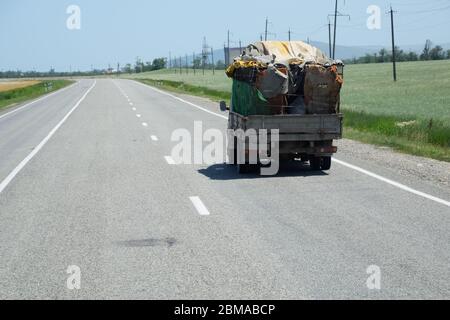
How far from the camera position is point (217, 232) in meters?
8.34

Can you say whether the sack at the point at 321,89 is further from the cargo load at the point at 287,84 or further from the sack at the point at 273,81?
the sack at the point at 273,81

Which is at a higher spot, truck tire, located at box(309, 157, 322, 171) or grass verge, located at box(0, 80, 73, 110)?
grass verge, located at box(0, 80, 73, 110)

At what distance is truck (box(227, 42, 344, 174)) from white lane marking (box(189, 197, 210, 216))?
255 centimetres

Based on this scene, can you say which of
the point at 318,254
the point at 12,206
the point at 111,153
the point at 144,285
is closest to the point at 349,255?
the point at 318,254

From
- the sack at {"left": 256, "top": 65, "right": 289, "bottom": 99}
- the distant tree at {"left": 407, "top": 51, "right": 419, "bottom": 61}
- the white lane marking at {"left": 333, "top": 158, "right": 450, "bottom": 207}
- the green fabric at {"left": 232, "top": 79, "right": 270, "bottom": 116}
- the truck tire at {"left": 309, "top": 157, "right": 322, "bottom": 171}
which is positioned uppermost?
the distant tree at {"left": 407, "top": 51, "right": 419, "bottom": 61}

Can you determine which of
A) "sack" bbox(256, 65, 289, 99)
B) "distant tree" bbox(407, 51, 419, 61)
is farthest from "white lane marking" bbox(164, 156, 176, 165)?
"distant tree" bbox(407, 51, 419, 61)

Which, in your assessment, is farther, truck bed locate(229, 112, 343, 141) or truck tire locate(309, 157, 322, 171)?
truck tire locate(309, 157, 322, 171)

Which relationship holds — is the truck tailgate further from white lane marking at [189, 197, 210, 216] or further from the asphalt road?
white lane marking at [189, 197, 210, 216]

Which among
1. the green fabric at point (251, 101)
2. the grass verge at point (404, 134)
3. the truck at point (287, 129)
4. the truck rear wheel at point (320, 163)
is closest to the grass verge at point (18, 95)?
the grass verge at point (404, 134)

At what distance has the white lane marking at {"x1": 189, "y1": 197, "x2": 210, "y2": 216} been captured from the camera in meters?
9.55

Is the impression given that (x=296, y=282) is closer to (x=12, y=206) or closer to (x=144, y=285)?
(x=144, y=285)

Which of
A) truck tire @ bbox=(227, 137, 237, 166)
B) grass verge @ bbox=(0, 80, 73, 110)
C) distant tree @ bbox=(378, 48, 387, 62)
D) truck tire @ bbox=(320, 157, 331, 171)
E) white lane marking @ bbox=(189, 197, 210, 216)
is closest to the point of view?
white lane marking @ bbox=(189, 197, 210, 216)

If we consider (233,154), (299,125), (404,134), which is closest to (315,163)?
(299,125)

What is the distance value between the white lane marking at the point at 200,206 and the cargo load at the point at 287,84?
10.8ft
